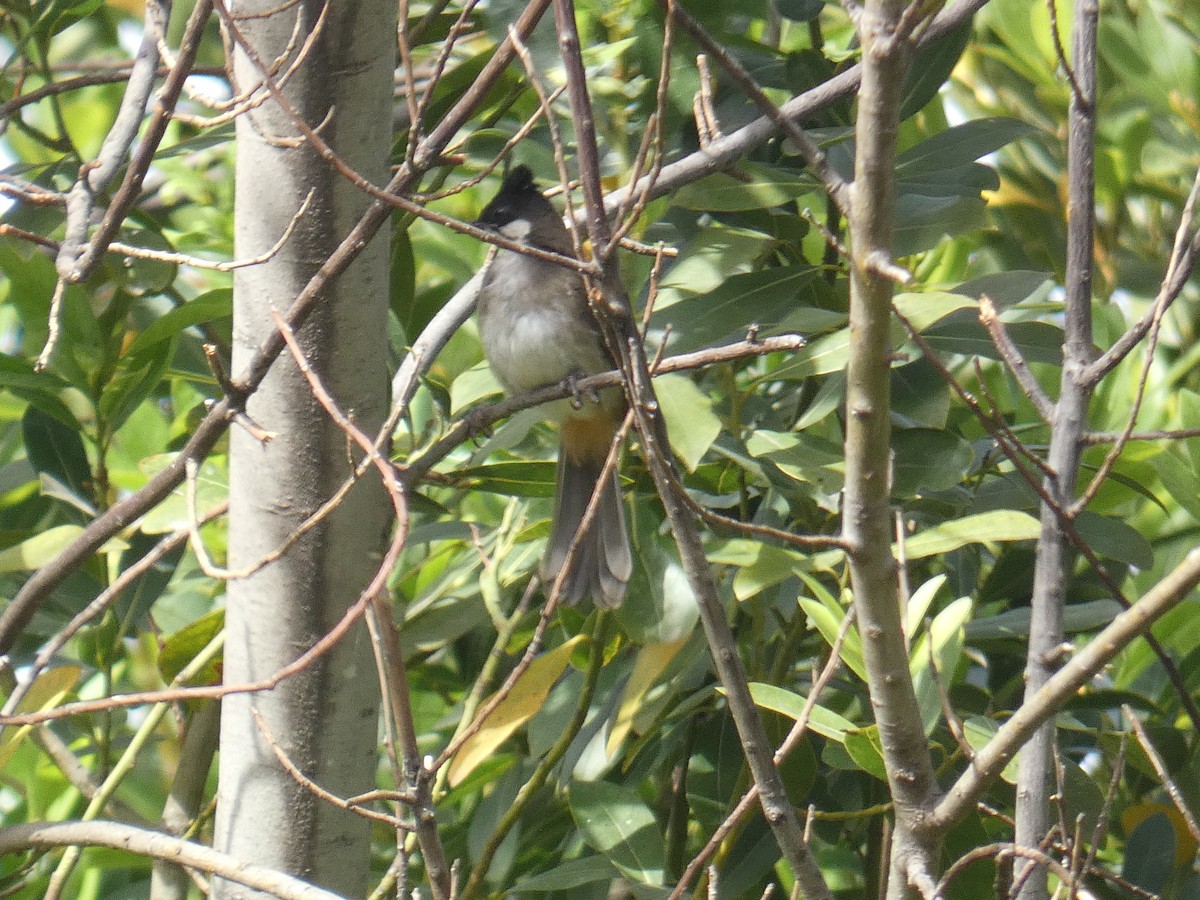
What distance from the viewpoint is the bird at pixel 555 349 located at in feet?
6.61

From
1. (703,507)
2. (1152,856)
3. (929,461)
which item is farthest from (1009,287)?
(1152,856)

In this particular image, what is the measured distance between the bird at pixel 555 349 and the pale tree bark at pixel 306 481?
19.5 inches

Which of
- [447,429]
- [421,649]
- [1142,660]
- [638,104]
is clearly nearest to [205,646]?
[421,649]

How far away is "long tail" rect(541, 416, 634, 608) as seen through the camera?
1.75 metres

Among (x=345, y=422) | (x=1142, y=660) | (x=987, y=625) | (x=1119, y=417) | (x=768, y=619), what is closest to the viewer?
(x=345, y=422)

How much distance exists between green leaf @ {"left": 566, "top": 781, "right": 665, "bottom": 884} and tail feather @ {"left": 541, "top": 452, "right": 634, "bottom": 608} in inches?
9.4

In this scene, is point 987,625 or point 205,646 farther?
point 205,646

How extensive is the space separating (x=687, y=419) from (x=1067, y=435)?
41 centimetres

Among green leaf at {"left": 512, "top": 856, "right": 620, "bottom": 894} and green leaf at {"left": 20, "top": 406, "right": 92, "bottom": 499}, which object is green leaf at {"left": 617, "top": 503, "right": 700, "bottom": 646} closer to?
green leaf at {"left": 512, "top": 856, "right": 620, "bottom": 894}

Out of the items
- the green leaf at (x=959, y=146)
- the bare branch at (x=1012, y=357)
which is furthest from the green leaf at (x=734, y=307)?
the bare branch at (x=1012, y=357)

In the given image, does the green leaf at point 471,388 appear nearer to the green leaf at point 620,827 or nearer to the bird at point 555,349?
the bird at point 555,349

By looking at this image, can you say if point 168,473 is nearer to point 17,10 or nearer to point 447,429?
point 447,429

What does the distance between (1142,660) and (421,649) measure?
101 centimetres

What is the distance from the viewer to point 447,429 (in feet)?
6.28
